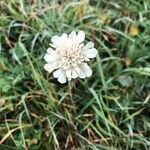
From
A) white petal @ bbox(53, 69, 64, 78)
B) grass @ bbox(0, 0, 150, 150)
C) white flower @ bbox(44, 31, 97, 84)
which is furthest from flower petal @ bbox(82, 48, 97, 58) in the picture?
grass @ bbox(0, 0, 150, 150)

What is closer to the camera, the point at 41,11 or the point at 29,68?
the point at 29,68

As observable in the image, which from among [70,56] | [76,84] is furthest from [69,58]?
[76,84]

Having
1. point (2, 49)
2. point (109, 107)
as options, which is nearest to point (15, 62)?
point (2, 49)

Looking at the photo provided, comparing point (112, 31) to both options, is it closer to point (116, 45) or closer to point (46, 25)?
point (116, 45)

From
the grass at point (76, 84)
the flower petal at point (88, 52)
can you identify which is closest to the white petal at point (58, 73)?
the flower petal at point (88, 52)

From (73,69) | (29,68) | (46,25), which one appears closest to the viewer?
(73,69)

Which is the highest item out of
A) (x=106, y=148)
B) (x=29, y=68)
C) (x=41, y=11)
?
(x=41, y=11)

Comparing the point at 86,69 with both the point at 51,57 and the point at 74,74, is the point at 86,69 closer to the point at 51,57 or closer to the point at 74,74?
the point at 74,74
